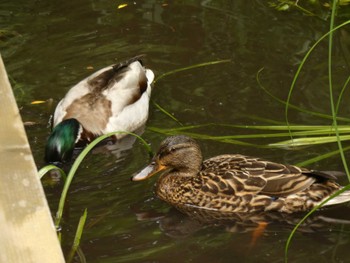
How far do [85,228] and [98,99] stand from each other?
2.20 m

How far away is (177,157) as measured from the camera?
615cm

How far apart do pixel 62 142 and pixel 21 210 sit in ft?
11.8

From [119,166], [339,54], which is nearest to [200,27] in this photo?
[339,54]

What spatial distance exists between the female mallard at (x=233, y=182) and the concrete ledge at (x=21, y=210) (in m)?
2.59

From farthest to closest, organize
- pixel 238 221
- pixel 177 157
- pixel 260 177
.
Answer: pixel 177 157, pixel 260 177, pixel 238 221

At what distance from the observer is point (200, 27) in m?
8.50

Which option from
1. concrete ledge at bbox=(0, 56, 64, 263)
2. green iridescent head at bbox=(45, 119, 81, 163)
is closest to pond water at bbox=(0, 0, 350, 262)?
green iridescent head at bbox=(45, 119, 81, 163)

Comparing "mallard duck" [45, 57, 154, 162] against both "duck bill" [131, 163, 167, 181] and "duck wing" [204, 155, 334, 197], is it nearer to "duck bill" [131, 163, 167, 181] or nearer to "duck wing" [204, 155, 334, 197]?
"duck bill" [131, 163, 167, 181]

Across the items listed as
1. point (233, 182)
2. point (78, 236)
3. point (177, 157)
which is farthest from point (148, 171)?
point (78, 236)

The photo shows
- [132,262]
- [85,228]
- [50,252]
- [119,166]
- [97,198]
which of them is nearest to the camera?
[50,252]

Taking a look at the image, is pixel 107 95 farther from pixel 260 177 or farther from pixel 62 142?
pixel 260 177

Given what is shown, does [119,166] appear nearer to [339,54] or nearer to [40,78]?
[40,78]

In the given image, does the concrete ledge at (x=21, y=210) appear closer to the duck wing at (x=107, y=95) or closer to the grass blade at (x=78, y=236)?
the grass blade at (x=78, y=236)

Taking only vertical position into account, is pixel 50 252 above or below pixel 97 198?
above
